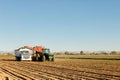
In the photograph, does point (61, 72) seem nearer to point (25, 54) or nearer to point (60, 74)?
point (60, 74)

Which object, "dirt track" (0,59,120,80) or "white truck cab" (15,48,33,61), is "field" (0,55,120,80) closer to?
"dirt track" (0,59,120,80)

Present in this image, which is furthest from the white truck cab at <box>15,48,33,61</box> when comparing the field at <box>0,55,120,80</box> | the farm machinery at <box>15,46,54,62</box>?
the field at <box>0,55,120,80</box>

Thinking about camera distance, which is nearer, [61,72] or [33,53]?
[61,72]

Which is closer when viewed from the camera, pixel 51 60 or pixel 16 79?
pixel 16 79

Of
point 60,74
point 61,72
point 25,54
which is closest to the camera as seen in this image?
point 60,74

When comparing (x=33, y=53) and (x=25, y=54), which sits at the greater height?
(x=33, y=53)

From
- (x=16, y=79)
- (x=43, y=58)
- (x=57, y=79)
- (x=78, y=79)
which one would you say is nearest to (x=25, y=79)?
(x=16, y=79)

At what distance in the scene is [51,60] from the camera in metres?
36.9

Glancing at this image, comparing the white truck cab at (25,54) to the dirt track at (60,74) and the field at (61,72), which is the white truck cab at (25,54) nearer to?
the field at (61,72)

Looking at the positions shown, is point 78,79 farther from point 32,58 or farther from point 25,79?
point 32,58

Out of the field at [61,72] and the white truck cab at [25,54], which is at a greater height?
the white truck cab at [25,54]

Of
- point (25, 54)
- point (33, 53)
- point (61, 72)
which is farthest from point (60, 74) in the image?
point (25, 54)

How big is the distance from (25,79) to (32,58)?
24.8 metres

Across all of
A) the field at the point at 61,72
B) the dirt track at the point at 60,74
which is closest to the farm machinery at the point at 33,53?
the field at the point at 61,72
